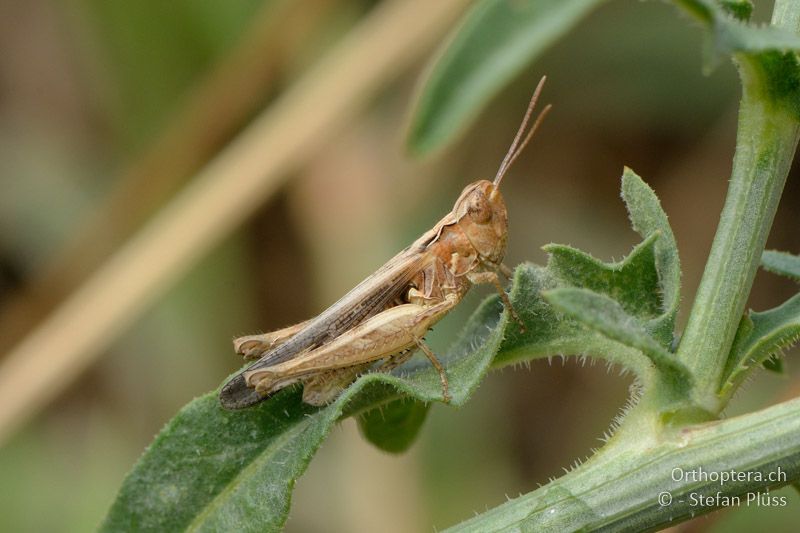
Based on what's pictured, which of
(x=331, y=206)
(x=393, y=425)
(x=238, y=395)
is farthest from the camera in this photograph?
(x=331, y=206)

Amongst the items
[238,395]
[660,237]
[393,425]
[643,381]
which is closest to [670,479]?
[643,381]

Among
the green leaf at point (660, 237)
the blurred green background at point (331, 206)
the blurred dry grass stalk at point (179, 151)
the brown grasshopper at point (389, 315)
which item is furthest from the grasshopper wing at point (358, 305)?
the blurred dry grass stalk at point (179, 151)

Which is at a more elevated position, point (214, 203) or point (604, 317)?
point (214, 203)

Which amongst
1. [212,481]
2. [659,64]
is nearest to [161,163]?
[659,64]

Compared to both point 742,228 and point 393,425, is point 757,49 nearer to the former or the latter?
point 742,228

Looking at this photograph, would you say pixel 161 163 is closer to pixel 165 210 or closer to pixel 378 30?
pixel 165 210

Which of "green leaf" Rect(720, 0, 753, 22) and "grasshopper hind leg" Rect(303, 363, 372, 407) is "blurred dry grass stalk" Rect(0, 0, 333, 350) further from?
"green leaf" Rect(720, 0, 753, 22)

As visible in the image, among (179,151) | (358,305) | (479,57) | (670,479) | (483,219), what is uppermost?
(179,151)
